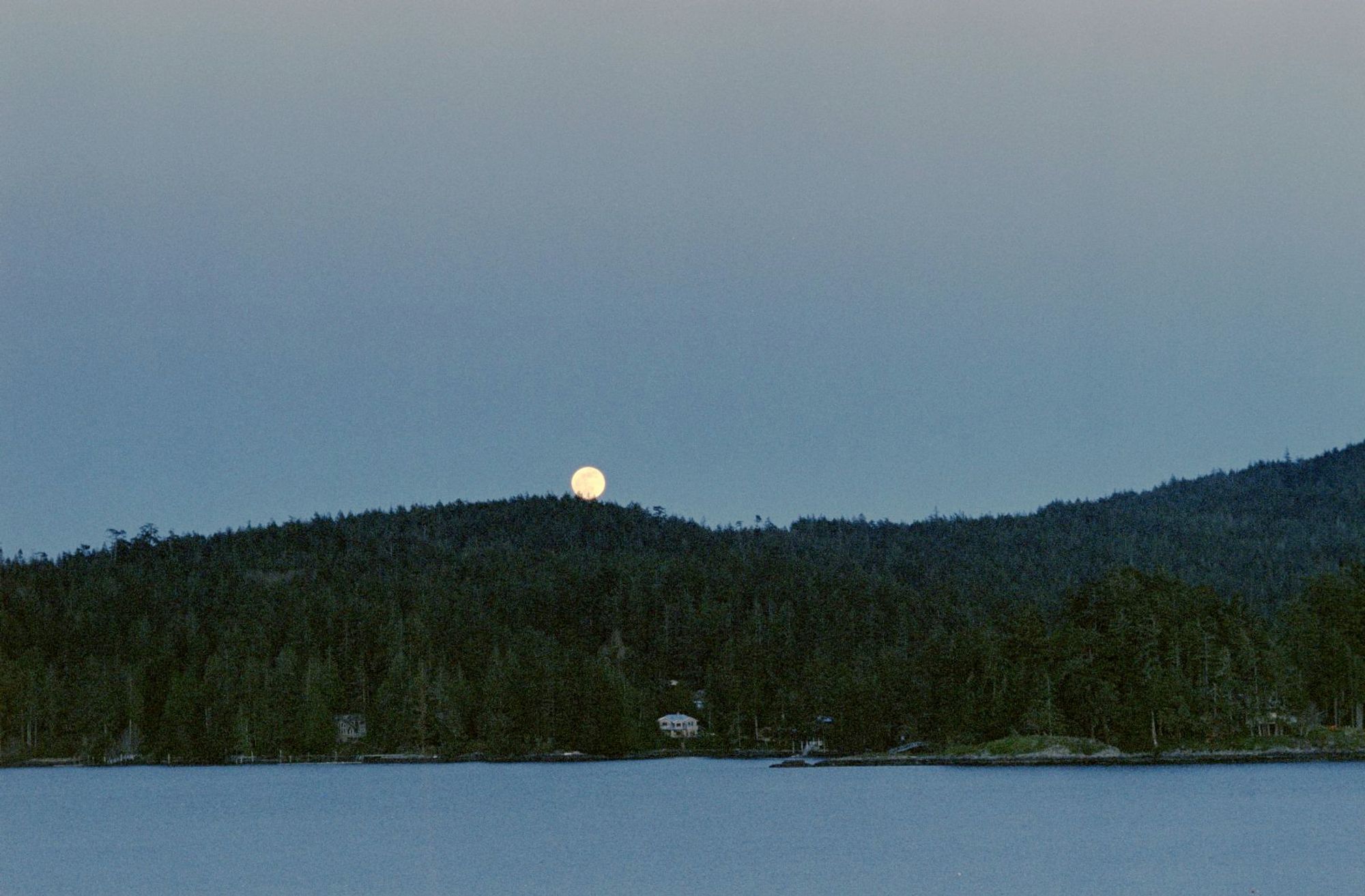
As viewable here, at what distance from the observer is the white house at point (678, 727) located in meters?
183

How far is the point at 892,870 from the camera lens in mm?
73688

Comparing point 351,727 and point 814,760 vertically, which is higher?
point 351,727

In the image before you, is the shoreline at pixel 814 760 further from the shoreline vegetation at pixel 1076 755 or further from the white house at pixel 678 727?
→ the white house at pixel 678 727

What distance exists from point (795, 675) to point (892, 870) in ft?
357

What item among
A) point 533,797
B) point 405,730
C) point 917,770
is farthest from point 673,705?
point 533,797

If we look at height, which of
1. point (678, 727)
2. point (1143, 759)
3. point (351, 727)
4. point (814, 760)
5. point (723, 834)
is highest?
point (351, 727)

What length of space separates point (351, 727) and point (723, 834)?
100 metres

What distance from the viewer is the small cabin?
182 meters

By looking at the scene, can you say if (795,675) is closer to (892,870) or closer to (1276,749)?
(1276,749)

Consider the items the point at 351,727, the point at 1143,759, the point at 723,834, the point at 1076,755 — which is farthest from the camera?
the point at 351,727

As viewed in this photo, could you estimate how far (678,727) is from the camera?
602 ft

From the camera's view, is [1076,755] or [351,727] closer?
[1076,755]

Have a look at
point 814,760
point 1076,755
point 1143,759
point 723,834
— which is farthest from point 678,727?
point 723,834

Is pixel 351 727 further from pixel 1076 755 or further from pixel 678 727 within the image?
pixel 1076 755
